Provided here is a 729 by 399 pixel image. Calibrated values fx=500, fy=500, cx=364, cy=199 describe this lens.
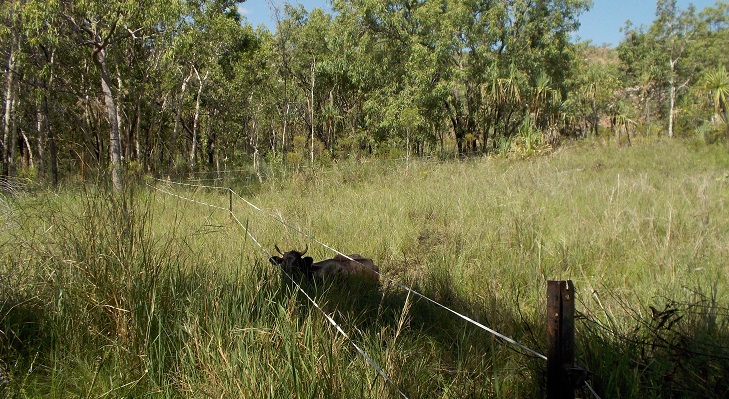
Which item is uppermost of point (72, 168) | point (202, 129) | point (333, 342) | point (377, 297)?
point (202, 129)

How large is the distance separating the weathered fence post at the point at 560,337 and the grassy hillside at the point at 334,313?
481mm

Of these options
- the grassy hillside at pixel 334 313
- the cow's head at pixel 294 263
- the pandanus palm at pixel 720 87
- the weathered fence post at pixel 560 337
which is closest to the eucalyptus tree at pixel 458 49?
the pandanus palm at pixel 720 87

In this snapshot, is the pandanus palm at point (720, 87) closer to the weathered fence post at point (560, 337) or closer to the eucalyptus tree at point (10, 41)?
the weathered fence post at point (560, 337)

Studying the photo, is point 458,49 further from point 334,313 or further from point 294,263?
point 334,313

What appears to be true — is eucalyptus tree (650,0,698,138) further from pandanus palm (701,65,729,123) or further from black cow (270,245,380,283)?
black cow (270,245,380,283)

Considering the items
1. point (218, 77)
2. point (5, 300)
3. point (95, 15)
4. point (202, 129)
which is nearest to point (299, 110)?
point (202, 129)

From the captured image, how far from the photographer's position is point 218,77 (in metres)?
19.6

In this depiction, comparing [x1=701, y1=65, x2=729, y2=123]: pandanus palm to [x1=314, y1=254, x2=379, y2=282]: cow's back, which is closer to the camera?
[x1=314, y1=254, x2=379, y2=282]: cow's back

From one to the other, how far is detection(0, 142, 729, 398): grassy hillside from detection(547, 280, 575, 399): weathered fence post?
48cm

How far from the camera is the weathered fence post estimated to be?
1.46 metres

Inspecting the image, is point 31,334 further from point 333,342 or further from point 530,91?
point 530,91

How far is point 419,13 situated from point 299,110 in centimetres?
1382

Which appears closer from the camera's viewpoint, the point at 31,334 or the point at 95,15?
the point at 31,334

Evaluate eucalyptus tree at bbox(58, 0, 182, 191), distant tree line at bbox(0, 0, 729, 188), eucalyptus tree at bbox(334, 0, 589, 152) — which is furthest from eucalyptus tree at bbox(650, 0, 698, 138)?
eucalyptus tree at bbox(58, 0, 182, 191)
